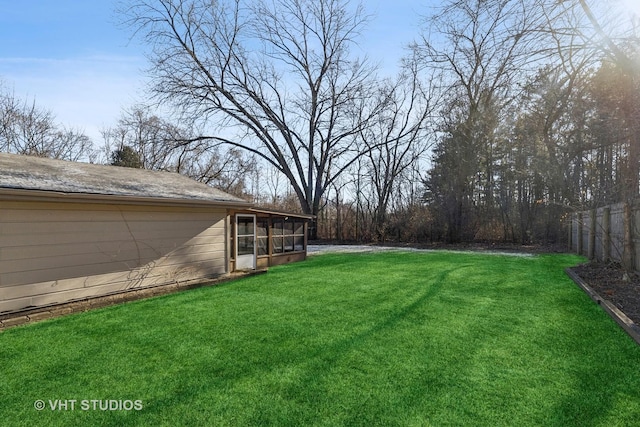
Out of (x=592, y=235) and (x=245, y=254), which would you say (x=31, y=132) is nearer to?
(x=245, y=254)

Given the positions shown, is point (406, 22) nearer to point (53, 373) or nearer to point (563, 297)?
point (563, 297)

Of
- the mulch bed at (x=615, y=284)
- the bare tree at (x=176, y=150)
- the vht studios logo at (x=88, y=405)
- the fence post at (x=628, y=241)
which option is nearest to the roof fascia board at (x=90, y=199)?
the vht studios logo at (x=88, y=405)

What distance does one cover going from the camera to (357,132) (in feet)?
61.3

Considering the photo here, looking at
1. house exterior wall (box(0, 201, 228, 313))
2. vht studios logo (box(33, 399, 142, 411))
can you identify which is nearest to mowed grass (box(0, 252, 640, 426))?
vht studios logo (box(33, 399, 142, 411))

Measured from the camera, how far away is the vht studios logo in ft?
7.31

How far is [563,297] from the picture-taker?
503 centimetres

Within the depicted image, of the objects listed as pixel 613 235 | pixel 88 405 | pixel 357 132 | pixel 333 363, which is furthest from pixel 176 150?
pixel 613 235

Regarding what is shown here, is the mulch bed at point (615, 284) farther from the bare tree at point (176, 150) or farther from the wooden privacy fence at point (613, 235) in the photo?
the bare tree at point (176, 150)

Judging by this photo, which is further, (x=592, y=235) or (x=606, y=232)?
(x=592, y=235)

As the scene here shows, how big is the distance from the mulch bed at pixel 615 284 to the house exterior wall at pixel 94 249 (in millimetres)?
6710

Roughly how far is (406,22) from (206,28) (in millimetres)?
11319

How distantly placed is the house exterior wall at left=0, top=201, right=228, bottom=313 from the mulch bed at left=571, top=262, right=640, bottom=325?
264 inches

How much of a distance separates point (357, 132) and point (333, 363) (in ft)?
55.6

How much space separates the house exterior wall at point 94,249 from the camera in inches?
173
